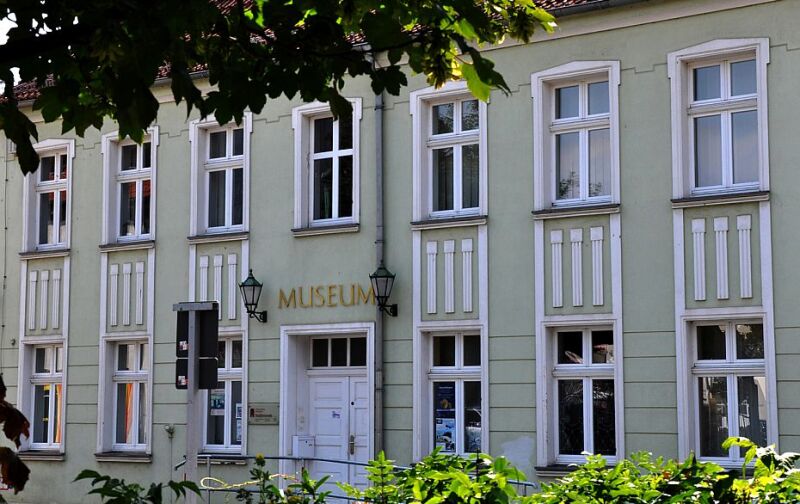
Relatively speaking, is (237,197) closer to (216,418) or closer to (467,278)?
(216,418)

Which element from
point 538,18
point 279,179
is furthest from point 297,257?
point 538,18

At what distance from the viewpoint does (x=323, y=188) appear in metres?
20.7

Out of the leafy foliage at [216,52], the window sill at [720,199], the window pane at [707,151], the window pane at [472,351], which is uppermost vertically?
the window pane at [707,151]

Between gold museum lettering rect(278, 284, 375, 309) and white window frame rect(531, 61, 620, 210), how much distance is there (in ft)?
9.88

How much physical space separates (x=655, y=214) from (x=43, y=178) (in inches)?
454

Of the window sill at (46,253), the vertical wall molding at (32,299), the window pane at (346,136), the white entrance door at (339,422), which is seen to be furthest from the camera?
the vertical wall molding at (32,299)

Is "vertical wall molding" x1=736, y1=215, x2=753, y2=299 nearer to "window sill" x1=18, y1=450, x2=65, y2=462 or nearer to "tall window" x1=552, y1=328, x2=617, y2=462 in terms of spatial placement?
"tall window" x1=552, y1=328, x2=617, y2=462

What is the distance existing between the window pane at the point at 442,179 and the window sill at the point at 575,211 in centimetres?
158

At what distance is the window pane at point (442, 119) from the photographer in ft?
64.0

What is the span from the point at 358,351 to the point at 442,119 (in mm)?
3672

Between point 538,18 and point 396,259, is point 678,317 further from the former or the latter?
point 538,18

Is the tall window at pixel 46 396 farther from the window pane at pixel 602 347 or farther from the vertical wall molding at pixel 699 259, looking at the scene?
the vertical wall molding at pixel 699 259

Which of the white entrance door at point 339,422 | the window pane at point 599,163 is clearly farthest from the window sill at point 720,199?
the white entrance door at point 339,422

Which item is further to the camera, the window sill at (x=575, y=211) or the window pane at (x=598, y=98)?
the window pane at (x=598, y=98)
